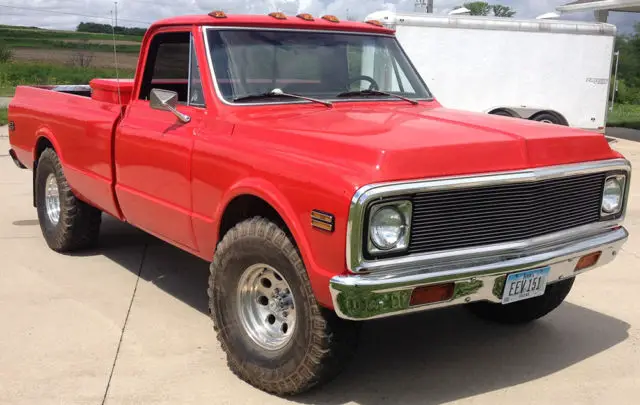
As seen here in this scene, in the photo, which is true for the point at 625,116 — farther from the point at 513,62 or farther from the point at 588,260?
the point at 588,260

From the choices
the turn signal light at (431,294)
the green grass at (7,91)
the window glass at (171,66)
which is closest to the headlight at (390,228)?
the turn signal light at (431,294)

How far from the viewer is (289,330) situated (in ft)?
12.4

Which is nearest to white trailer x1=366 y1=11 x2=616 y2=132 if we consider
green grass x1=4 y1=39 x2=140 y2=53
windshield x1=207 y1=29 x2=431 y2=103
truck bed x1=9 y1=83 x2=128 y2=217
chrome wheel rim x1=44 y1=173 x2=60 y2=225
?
truck bed x1=9 y1=83 x2=128 y2=217

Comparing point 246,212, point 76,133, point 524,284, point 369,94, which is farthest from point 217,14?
point 524,284

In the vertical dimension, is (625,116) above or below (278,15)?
below

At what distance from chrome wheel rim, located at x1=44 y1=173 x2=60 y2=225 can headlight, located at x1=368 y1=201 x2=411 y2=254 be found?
164 inches

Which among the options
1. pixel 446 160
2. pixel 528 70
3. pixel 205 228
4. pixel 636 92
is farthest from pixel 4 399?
pixel 636 92

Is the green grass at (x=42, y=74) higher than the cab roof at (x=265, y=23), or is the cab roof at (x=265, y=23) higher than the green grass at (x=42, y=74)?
the cab roof at (x=265, y=23)

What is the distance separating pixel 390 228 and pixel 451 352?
4.92 feet

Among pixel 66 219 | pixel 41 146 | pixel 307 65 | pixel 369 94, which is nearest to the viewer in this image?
pixel 307 65

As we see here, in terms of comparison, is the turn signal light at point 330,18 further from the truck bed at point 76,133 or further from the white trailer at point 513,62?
the white trailer at point 513,62

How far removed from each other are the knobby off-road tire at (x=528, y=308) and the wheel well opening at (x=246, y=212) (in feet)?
6.04

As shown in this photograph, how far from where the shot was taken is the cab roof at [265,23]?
460 cm

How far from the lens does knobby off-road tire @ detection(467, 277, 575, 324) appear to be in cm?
464
